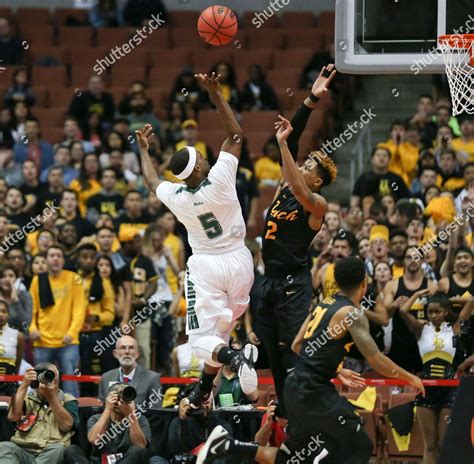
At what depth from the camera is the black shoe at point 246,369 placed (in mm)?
10445

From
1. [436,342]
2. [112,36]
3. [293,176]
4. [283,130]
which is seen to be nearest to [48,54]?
[112,36]

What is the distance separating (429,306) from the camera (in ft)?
44.9

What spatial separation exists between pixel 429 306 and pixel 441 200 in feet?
8.77

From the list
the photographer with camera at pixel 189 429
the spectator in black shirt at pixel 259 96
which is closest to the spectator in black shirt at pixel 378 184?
the spectator in black shirt at pixel 259 96

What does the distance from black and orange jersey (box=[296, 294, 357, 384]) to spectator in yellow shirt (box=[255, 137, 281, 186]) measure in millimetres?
9114

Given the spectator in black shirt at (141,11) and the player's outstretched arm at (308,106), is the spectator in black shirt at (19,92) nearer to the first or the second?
the spectator in black shirt at (141,11)

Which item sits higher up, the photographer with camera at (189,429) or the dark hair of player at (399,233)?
the dark hair of player at (399,233)

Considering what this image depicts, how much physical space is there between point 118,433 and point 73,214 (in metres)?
5.22

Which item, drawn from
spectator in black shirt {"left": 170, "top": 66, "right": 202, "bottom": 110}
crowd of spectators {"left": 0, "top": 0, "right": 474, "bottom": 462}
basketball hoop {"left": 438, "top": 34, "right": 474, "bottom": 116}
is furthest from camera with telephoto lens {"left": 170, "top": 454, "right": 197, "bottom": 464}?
spectator in black shirt {"left": 170, "top": 66, "right": 202, "bottom": 110}

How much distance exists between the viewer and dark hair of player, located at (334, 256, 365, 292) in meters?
9.79

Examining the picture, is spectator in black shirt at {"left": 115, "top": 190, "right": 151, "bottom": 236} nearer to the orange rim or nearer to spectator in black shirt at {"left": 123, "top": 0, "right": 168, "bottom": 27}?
the orange rim

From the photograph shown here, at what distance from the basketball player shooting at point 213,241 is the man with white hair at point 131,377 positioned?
5.92 ft

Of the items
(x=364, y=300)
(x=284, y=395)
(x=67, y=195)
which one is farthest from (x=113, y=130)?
(x=284, y=395)

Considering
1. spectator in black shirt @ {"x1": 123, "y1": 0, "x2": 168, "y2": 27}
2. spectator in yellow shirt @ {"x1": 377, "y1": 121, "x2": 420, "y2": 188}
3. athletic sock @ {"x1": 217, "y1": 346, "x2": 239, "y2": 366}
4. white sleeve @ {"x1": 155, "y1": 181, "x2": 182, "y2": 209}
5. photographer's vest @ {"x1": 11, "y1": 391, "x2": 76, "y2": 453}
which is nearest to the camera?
athletic sock @ {"x1": 217, "y1": 346, "x2": 239, "y2": 366}
